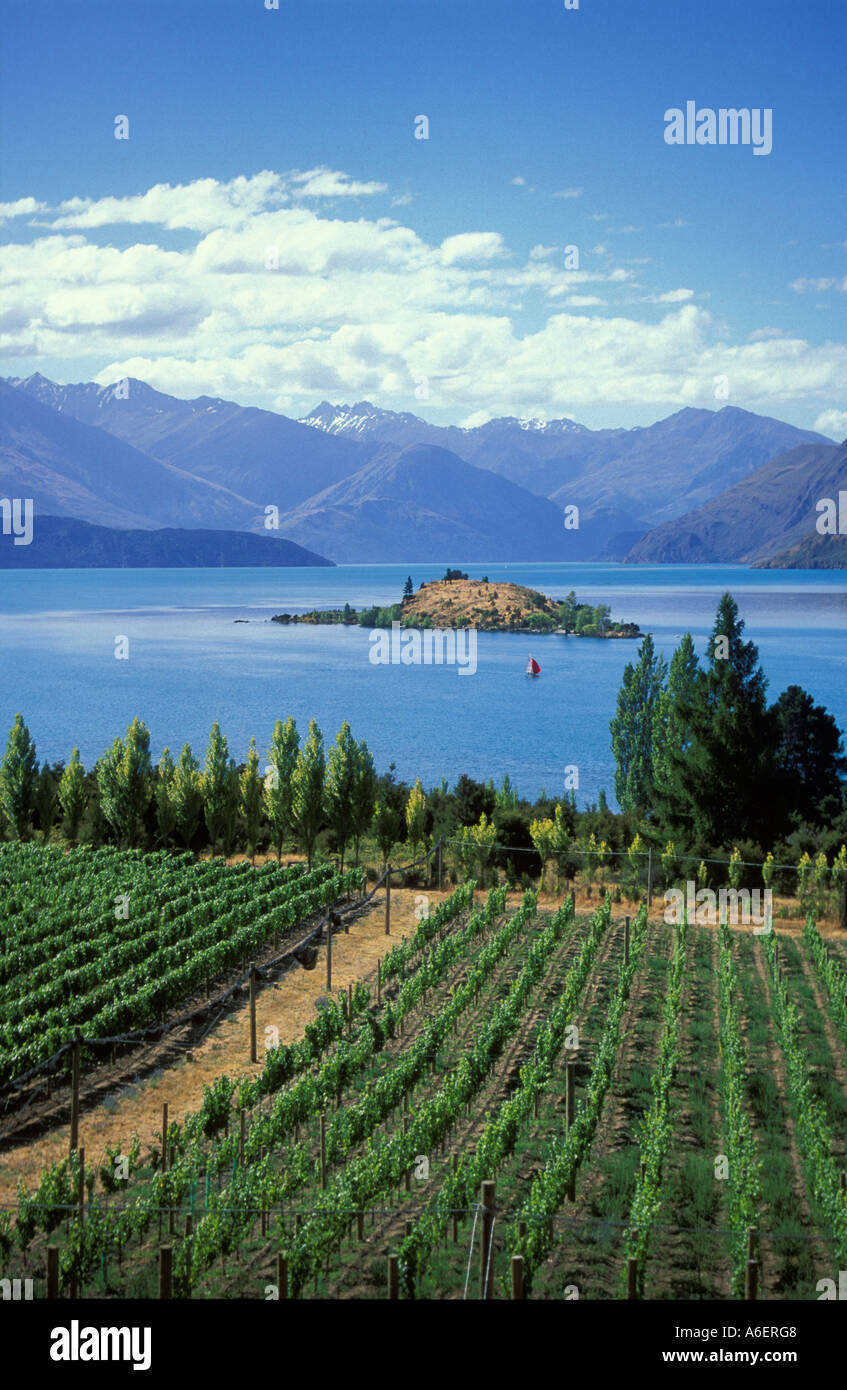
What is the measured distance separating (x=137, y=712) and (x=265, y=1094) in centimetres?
8558

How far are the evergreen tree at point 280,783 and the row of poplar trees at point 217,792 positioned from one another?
0.03m

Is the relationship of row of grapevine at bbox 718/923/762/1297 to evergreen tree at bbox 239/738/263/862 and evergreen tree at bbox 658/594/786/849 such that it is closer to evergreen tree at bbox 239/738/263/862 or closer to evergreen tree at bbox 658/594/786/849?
evergreen tree at bbox 658/594/786/849

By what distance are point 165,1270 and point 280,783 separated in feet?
87.8

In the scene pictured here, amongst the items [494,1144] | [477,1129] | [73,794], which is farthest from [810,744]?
[494,1144]

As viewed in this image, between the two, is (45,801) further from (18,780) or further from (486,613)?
(486,613)

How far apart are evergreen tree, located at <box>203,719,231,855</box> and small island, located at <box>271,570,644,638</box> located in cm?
13582

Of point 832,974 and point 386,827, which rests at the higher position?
point 386,827

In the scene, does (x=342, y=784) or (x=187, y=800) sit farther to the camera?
(x=187, y=800)

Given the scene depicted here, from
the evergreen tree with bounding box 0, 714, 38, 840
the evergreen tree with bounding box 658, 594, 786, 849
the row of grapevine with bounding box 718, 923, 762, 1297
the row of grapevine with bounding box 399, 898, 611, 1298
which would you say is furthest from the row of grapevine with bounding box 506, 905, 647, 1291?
the evergreen tree with bounding box 0, 714, 38, 840

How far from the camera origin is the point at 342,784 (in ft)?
121

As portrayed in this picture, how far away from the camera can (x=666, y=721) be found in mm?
48531

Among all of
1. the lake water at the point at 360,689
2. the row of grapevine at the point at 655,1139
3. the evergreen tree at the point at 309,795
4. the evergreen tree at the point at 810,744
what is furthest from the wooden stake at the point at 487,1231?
the lake water at the point at 360,689

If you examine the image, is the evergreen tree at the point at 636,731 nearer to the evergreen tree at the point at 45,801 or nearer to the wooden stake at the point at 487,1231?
the evergreen tree at the point at 45,801

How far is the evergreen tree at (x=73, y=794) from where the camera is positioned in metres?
38.4
